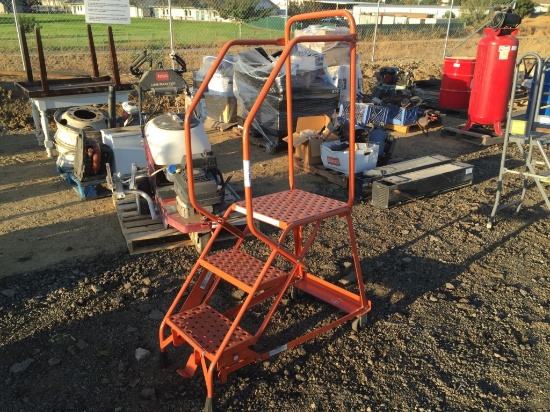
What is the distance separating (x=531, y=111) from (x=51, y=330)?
4.57 meters

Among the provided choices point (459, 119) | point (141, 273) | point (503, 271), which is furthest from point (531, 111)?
point (459, 119)

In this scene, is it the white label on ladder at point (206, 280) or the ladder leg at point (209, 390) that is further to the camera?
the white label on ladder at point (206, 280)

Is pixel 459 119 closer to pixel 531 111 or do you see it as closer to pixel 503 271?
pixel 531 111

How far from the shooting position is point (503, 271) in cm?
404

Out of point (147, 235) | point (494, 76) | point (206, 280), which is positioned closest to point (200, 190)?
point (147, 235)

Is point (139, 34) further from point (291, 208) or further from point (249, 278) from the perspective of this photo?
point (249, 278)

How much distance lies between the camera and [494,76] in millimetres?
7582

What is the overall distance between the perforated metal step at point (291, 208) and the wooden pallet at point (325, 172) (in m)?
2.66

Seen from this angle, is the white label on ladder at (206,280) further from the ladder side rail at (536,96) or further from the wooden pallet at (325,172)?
the ladder side rail at (536,96)

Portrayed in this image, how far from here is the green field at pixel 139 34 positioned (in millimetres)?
16125

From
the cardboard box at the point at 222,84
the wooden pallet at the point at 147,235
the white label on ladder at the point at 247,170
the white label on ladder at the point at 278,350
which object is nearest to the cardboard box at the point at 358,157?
the wooden pallet at the point at 147,235

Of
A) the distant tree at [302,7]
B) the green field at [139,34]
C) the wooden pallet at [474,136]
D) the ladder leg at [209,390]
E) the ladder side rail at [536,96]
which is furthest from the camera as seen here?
the distant tree at [302,7]

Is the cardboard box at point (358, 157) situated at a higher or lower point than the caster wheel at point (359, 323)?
higher

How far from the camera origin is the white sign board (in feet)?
28.2
